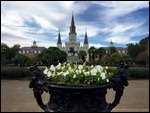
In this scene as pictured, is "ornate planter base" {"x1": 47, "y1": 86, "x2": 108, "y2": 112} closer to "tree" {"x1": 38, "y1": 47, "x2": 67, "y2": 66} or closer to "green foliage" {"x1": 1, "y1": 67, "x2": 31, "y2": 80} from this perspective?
"green foliage" {"x1": 1, "y1": 67, "x2": 31, "y2": 80}

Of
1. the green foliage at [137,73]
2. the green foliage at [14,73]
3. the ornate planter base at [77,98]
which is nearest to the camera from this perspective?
the ornate planter base at [77,98]

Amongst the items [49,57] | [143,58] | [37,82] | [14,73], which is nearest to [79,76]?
[37,82]

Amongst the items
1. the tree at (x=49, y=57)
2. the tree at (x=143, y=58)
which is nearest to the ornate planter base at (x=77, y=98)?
the tree at (x=49, y=57)

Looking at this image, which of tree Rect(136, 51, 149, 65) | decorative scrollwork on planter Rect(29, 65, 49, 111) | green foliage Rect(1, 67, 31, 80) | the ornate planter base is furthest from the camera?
tree Rect(136, 51, 149, 65)

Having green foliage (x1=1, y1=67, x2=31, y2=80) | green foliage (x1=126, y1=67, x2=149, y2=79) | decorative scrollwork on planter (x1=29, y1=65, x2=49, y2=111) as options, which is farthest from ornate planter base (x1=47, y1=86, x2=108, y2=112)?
green foliage (x1=126, y1=67, x2=149, y2=79)

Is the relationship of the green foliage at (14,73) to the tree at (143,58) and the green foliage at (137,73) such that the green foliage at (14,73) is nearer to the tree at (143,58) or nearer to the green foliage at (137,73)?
the green foliage at (137,73)

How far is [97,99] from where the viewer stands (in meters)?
→ 3.16

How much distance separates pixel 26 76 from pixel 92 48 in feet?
130

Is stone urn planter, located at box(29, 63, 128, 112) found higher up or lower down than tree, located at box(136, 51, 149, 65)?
lower down

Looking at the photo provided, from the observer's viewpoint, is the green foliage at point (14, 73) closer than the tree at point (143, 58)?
Yes

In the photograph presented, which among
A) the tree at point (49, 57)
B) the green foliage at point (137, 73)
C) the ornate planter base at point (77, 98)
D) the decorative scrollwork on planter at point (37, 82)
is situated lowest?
the green foliage at point (137, 73)

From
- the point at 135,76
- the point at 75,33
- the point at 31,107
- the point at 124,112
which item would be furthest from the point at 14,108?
the point at 75,33

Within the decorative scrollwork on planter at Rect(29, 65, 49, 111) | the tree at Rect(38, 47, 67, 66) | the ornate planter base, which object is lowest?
the ornate planter base

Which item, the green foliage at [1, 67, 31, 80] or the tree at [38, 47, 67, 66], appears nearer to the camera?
the green foliage at [1, 67, 31, 80]
